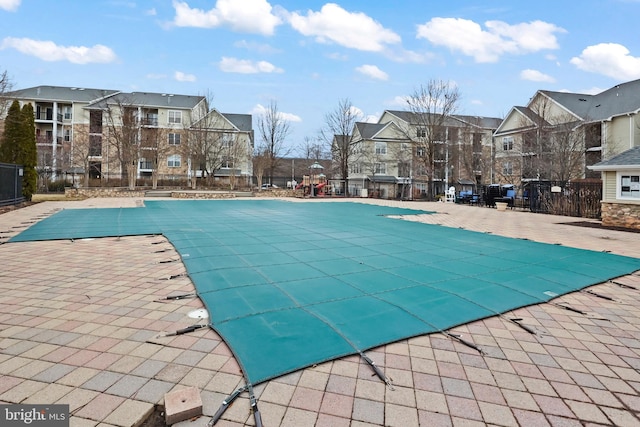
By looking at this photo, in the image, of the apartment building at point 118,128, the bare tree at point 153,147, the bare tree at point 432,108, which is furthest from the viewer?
the apartment building at point 118,128

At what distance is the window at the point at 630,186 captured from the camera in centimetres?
1051

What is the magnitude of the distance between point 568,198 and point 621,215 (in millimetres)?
4334

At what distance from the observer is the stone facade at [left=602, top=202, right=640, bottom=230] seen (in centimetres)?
1046

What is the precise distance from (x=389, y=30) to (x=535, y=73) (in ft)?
64.5

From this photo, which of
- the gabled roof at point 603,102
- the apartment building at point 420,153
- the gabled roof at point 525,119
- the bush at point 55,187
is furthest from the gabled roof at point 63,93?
the gabled roof at point 603,102

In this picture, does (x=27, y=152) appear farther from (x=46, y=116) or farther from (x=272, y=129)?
(x=46, y=116)

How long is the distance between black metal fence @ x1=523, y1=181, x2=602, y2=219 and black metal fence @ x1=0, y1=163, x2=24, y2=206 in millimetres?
21866

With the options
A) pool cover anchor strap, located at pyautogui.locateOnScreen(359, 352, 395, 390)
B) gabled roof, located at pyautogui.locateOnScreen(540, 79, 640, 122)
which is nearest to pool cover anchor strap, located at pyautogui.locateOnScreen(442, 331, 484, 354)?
pool cover anchor strap, located at pyautogui.locateOnScreen(359, 352, 395, 390)

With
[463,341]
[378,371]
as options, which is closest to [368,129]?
[463,341]

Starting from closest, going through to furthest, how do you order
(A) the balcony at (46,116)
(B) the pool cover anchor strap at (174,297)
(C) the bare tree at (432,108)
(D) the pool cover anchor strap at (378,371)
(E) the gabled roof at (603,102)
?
(D) the pool cover anchor strap at (378,371)
(B) the pool cover anchor strap at (174,297)
(E) the gabled roof at (603,102)
(C) the bare tree at (432,108)
(A) the balcony at (46,116)

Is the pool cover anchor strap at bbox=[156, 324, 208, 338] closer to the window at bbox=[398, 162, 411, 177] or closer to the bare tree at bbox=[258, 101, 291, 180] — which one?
the bare tree at bbox=[258, 101, 291, 180]

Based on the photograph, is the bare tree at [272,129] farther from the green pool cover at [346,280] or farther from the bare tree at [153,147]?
the green pool cover at [346,280]

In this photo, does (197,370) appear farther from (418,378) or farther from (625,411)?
(625,411)

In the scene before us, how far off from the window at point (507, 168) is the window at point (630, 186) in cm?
2146
